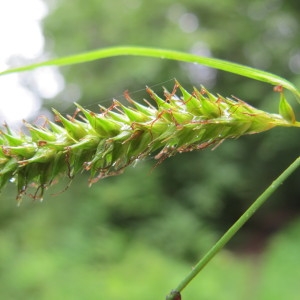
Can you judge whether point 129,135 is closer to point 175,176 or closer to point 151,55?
point 151,55

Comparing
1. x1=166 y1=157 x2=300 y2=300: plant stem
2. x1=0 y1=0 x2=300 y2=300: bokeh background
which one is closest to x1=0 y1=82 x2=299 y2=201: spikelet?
x1=166 y1=157 x2=300 y2=300: plant stem

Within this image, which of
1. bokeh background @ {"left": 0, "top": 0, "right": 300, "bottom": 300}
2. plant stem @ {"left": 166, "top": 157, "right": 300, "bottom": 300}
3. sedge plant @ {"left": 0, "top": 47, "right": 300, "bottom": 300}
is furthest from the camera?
bokeh background @ {"left": 0, "top": 0, "right": 300, "bottom": 300}

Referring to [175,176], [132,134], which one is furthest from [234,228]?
[175,176]

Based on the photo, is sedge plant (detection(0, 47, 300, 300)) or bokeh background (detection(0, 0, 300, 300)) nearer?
sedge plant (detection(0, 47, 300, 300))

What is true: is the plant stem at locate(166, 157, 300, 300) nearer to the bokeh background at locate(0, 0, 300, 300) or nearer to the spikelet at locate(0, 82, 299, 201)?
the spikelet at locate(0, 82, 299, 201)

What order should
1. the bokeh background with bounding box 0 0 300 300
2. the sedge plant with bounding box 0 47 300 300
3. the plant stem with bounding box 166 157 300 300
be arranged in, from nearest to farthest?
1. the plant stem with bounding box 166 157 300 300
2. the sedge plant with bounding box 0 47 300 300
3. the bokeh background with bounding box 0 0 300 300

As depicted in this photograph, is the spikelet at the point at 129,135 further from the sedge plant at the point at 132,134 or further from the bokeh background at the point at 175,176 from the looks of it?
the bokeh background at the point at 175,176
